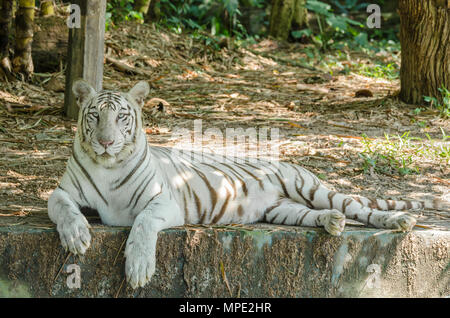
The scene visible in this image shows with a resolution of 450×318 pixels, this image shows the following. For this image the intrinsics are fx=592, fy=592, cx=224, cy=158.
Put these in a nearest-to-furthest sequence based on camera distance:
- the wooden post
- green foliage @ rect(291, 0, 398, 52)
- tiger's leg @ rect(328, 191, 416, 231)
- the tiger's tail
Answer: tiger's leg @ rect(328, 191, 416, 231) → the tiger's tail → the wooden post → green foliage @ rect(291, 0, 398, 52)

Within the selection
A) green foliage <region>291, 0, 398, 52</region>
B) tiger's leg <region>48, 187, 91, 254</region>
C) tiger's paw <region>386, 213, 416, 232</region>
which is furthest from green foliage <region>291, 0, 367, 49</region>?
tiger's leg <region>48, 187, 91, 254</region>

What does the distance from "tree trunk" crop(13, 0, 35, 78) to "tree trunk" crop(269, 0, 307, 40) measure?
6.34 m

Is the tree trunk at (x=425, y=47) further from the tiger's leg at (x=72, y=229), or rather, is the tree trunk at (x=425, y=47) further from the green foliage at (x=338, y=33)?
the tiger's leg at (x=72, y=229)

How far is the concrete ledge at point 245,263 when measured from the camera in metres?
3.22

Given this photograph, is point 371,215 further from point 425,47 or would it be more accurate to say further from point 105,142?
point 425,47

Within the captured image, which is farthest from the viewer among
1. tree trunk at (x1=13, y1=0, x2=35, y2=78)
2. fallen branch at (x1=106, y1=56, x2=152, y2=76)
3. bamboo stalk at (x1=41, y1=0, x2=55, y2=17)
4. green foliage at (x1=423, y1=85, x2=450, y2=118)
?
fallen branch at (x1=106, y1=56, x2=152, y2=76)

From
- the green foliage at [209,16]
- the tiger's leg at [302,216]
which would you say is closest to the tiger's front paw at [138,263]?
the tiger's leg at [302,216]

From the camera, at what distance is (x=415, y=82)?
7.16m

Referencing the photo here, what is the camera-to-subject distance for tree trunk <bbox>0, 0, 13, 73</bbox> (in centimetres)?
725

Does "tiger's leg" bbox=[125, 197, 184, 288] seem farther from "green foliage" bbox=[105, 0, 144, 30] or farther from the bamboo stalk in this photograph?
"green foliage" bbox=[105, 0, 144, 30]

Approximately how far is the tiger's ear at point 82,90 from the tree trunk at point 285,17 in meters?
9.38
